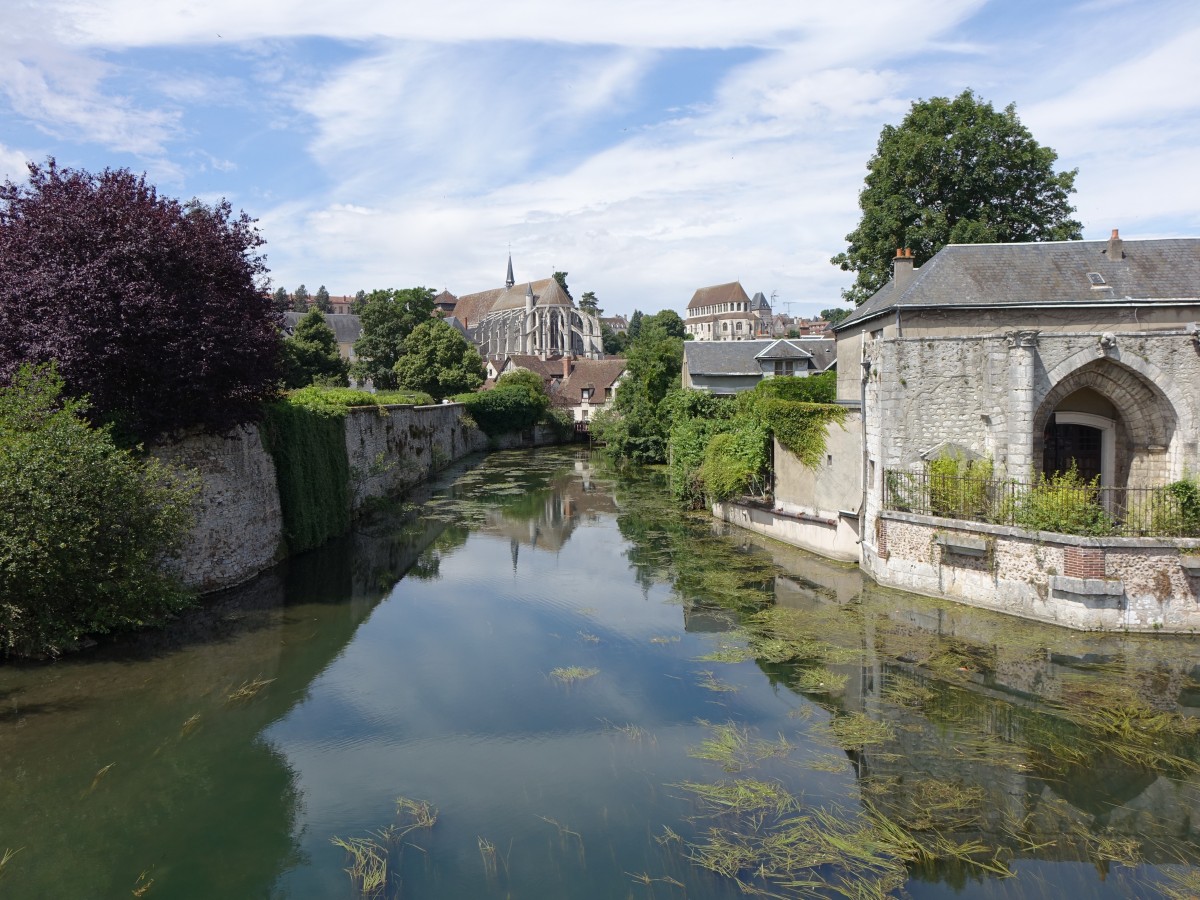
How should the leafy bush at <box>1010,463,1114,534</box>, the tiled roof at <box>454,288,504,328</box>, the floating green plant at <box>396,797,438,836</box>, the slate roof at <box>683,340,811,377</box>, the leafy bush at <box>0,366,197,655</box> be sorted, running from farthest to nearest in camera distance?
the tiled roof at <box>454,288,504,328</box>
the slate roof at <box>683,340,811,377</box>
the leafy bush at <box>1010,463,1114,534</box>
the leafy bush at <box>0,366,197,655</box>
the floating green plant at <box>396,797,438,836</box>

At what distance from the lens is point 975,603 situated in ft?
46.8

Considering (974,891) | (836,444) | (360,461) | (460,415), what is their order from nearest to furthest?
(974,891) → (836,444) → (360,461) → (460,415)

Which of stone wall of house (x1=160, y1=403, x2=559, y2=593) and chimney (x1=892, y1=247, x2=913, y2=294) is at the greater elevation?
chimney (x1=892, y1=247, x2=913, y2=294)

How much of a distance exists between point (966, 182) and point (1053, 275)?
466 inches

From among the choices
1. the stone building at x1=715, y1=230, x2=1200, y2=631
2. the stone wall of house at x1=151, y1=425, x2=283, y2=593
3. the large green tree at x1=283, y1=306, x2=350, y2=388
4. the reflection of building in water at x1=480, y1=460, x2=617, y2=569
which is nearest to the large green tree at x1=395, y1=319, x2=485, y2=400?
the large green tree at x1=283, y1=306, x2=350, y2=388

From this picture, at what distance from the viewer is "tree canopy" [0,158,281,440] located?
13.7 meters

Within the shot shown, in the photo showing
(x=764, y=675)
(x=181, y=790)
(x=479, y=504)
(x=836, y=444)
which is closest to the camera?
(x=181, y=790)

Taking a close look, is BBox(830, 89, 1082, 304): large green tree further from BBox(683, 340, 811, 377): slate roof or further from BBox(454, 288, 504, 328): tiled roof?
BBox(454, 288, 504, 328): tiled roof

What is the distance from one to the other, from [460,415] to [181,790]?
40.1 metres

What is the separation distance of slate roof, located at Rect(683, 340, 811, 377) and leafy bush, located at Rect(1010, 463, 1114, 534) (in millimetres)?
24746

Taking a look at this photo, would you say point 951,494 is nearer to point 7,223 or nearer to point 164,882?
point 164,882

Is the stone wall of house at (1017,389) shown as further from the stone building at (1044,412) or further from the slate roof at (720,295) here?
the slate roof at (720,295)

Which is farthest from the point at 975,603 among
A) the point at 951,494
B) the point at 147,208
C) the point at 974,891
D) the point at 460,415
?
the point at 460,415

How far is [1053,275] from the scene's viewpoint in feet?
59.5
